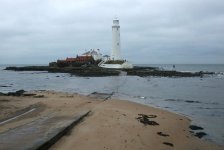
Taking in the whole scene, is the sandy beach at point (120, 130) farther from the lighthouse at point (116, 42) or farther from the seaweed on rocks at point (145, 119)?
the lighthouse at point (116, 42)

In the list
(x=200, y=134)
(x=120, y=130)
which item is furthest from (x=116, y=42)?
(x=120, y=130)

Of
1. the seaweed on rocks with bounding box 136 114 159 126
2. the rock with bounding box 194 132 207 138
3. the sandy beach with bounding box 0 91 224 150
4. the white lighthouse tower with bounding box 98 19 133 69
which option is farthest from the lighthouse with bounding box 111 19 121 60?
the rock with bounding box 194 132 207 138

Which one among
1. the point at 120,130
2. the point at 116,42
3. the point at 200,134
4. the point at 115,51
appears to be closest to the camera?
the point at 120,130

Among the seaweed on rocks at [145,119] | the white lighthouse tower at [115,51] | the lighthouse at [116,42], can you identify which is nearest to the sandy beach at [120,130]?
the seaweed on rocks at [145,119]

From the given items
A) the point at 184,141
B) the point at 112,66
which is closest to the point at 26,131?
the point at 184,141

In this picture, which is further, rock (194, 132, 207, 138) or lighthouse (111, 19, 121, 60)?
lighthouse (111, 19, 121, 60)

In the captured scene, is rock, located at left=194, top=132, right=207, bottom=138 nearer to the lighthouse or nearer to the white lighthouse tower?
the white lighthouse tower

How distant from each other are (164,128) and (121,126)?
193 centimetres

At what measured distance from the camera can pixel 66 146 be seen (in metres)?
9.30

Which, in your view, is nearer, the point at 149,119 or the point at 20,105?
the point at 149,119

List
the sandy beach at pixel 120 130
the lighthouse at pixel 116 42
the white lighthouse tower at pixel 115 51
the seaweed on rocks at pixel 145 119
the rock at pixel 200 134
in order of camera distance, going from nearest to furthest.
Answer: the sandy beach at pixel 120 130 → the rock at pixel 200 134 → the seaweed on rocks at pixel 145 119 → the white lighthouse tower at pixel 115 51 → the lighthouse at pixel 116 42

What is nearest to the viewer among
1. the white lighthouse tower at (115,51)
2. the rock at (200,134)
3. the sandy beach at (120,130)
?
the sandy beach at (120,130)

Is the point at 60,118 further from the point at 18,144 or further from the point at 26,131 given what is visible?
the point at 18,144

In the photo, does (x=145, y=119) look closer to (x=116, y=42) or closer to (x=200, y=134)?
(x=200, y=134)
